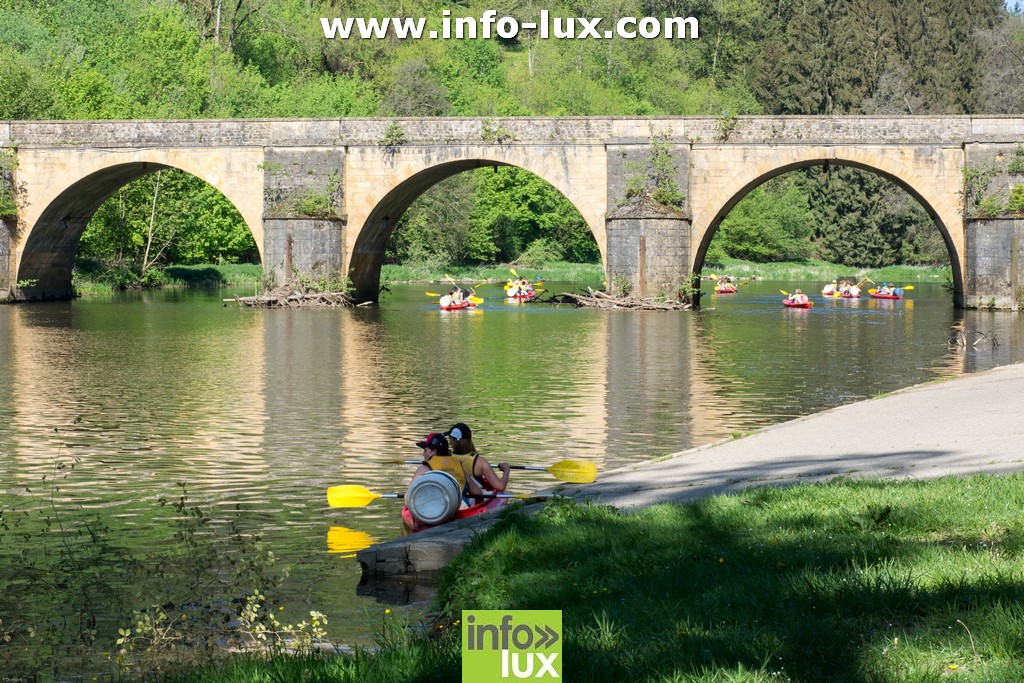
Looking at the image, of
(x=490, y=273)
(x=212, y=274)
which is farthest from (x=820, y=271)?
(x=212, y=274)

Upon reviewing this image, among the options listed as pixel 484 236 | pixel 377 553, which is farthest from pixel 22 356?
pixel 484 236

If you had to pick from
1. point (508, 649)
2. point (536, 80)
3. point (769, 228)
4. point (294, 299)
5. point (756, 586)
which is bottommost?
point (756, 586)

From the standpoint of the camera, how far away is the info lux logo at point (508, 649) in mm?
5172

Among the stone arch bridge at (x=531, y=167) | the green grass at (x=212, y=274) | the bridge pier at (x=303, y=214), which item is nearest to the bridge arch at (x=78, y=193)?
the stone arch bridge at (x=531, y=167)

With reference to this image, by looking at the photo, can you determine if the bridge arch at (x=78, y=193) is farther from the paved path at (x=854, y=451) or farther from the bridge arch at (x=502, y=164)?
the paved path at (x=854, y=451)

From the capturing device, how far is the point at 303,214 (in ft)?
141

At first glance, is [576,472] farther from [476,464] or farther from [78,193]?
[78,193]

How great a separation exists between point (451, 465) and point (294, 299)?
104 feet

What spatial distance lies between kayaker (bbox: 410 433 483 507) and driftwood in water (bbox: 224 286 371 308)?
31.1 m

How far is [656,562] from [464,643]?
8.48 ft

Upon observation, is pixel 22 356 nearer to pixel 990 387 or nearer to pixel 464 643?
pixel 990 387

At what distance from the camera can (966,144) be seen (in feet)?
132

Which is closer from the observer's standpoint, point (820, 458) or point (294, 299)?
point (820, 458)

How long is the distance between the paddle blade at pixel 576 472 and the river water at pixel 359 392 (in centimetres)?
41
